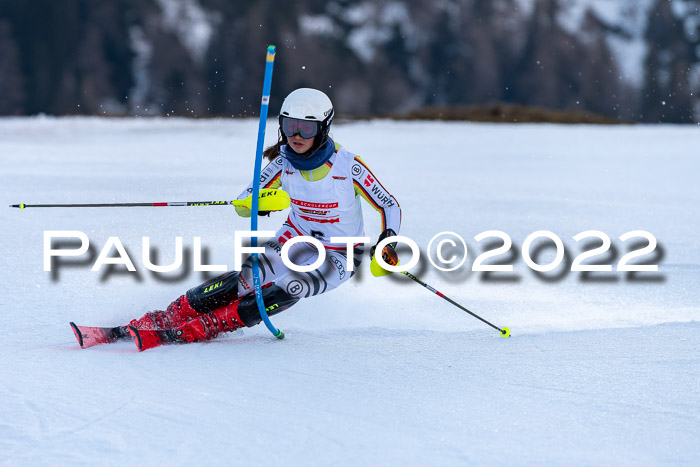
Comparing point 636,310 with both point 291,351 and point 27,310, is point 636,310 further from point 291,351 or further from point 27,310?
point 27,310

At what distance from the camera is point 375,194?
3859mm

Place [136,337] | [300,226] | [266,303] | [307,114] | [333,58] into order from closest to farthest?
[136,337]
[307,114]
[266,303]
[300,226]
[333,58]

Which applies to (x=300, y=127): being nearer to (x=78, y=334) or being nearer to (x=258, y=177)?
(x=258, y=177)

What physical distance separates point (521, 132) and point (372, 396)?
11708 mm

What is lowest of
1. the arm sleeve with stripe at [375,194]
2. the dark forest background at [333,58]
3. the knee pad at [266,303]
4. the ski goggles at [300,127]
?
the knee pad at [266,303]

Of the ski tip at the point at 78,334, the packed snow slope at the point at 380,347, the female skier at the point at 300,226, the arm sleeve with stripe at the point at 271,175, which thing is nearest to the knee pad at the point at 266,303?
the female skier at the point at 300,226

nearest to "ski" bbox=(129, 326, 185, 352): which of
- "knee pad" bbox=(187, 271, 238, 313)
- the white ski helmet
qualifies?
"knee pad" bbox=(187, 271, 238, 313)

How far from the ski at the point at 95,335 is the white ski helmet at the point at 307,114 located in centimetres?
109

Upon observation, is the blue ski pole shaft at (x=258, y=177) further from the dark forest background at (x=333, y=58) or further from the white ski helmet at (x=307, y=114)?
the dark forest background at (x=333, y=58)

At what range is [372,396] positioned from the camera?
293 centimetres

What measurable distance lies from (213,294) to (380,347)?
2.59 feet

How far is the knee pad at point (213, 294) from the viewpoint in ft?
12.8

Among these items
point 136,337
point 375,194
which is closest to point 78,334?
point 136,337

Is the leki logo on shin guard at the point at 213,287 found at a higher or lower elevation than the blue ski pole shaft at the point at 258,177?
lower
